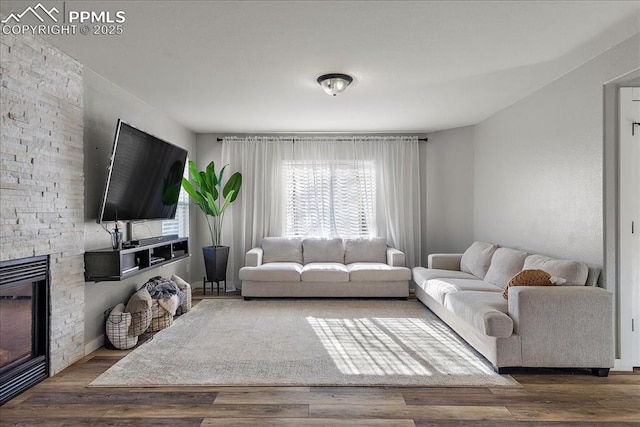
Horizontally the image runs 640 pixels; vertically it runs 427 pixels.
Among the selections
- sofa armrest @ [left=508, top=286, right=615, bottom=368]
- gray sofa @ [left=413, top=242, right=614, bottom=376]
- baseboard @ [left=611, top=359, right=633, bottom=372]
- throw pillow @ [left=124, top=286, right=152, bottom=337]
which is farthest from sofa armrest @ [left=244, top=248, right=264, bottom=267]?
baseboard @ [left=611, top=359, right=633, bottom=372]

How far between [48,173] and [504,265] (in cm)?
417

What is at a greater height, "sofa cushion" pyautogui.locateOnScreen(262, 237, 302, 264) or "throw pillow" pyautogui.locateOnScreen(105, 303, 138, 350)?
"sofa cushion" pyautogui.locateOnScreen(262, 237, 302, 264)

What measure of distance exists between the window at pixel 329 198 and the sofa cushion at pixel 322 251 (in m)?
0.25

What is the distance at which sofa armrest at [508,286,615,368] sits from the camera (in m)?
2.78

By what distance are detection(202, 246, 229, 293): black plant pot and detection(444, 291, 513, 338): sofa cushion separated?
3.21 metres

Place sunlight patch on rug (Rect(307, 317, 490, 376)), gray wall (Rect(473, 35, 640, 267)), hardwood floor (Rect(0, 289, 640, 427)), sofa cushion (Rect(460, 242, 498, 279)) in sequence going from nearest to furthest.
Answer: hardwood floor (Rect(0, 289, 640, 427)) → sunlight patch on rug (Rect(307, 317, 490, 376)) → gray wall (Rect(473, 35, 640, 267)) → sofa cushion (Rect(460, 242, 498, 279))

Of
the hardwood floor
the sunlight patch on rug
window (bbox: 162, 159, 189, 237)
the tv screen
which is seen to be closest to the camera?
the hardwood floor

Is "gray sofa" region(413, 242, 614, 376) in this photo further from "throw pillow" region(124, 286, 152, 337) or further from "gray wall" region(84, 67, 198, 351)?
"gray wall" region(84, 67, 198, 351)

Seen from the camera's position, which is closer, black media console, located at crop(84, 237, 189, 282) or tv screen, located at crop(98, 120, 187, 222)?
black media console, located at crop(84, 237, 189, 282)

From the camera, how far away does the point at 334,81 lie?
11.2 ft

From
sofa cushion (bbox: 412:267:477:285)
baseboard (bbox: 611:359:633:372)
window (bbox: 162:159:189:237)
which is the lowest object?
baseboard (bbox: 611:359:633:372)

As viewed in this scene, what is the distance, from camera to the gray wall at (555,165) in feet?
9.93

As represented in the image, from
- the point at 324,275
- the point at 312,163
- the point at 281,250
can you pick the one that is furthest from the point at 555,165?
the point at 281,250

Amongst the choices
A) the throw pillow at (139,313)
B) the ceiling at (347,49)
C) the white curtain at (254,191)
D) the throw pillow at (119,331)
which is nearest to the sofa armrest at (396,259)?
the white curtain at (254,191)
